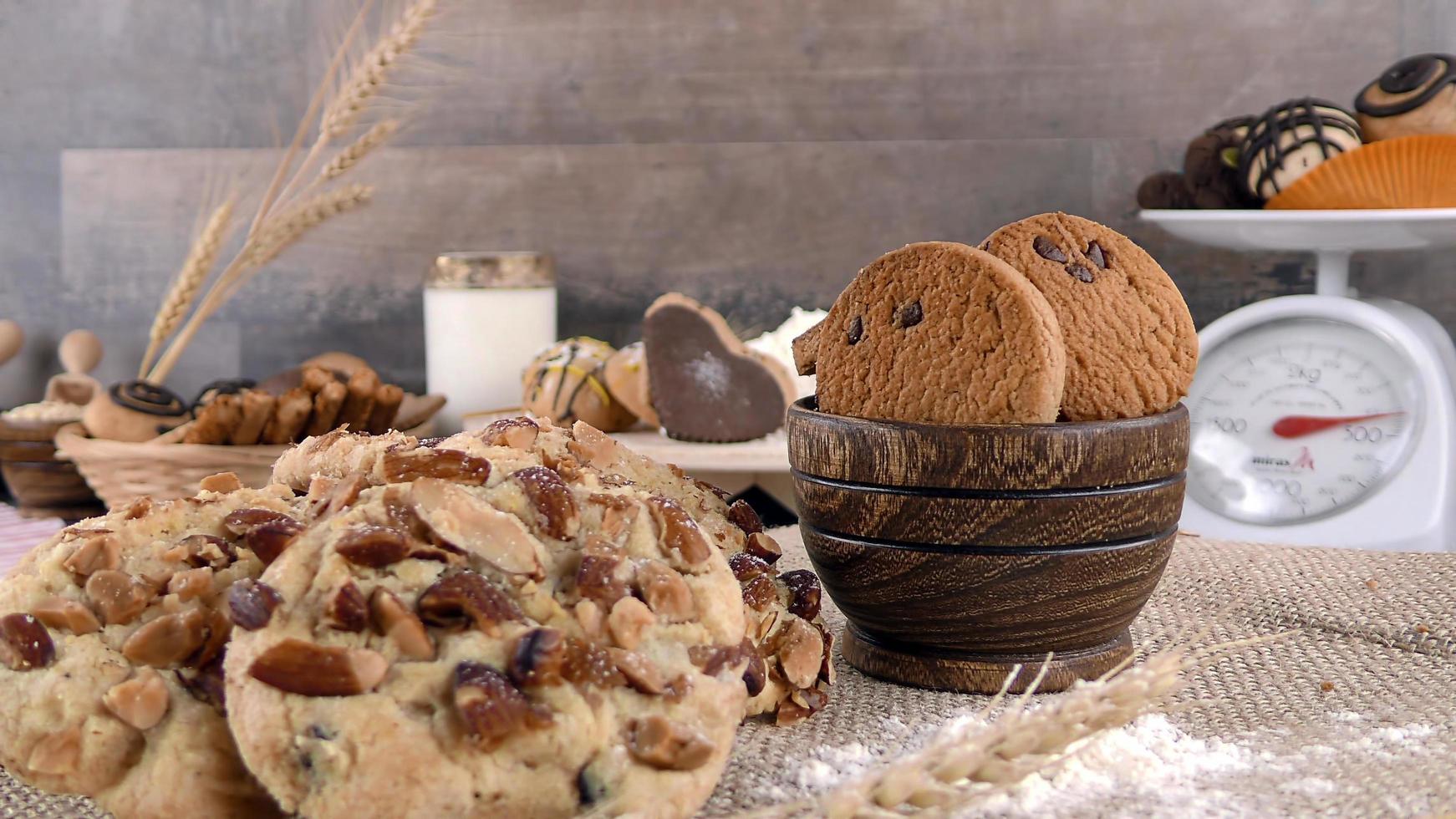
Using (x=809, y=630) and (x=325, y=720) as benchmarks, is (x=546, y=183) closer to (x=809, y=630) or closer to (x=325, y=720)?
(x=809, y=630)

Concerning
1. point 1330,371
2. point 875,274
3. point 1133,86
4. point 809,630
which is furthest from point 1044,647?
point 1133,86

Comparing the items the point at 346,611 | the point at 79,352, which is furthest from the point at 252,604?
the point at 79,352

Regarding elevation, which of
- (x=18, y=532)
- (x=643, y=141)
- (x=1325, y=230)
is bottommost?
(x=18, y=532)

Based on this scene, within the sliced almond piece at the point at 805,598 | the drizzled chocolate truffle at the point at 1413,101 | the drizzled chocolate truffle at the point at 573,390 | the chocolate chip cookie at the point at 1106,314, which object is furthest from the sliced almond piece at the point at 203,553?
the drizzled chocolate truffle at the point at 1413,101

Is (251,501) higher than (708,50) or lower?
lower

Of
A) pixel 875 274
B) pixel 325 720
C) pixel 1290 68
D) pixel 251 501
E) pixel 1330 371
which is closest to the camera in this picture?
pixel 325 720

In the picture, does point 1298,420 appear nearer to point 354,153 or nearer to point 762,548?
point 762,548

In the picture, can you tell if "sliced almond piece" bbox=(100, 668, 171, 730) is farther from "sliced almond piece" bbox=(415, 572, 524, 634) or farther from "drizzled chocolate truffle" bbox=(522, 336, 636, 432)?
"drizzled chocolate truffle" bbox=(522, 336, 636, 432)
